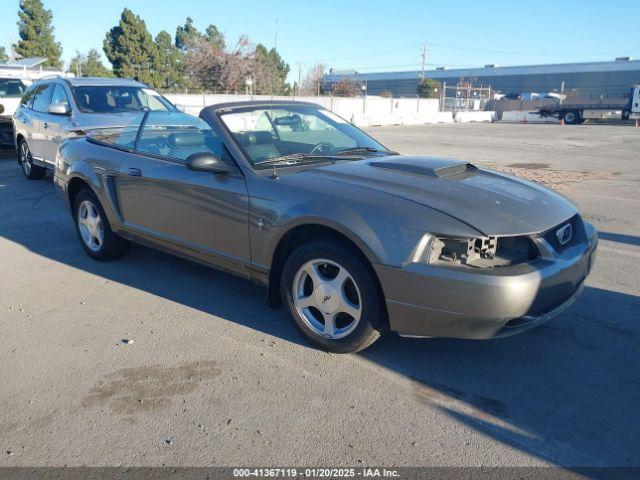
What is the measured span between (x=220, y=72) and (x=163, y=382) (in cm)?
4844

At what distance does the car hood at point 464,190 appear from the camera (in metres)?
3.12

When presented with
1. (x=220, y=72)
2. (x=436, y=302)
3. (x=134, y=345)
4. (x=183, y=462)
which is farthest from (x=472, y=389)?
(x=220, y=72)

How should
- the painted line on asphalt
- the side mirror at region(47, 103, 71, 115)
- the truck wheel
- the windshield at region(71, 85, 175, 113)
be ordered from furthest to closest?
1. the truck wheel
2. the windshield at region(71, 85, 175, 113)
3. the side mirror at region(47, 103, 71, 115)
4. the painted line on asphalt

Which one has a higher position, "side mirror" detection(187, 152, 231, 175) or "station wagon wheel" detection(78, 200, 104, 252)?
"side mirror" detection(187, 152, 231, 175)

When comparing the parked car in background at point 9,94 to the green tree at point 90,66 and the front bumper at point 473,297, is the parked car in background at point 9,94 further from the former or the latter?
the green tree at point 90,66

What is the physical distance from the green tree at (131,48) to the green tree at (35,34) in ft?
16.1

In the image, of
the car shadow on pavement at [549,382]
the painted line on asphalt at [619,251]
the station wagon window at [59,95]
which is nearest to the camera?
the car shadow on pavement at [549,382]

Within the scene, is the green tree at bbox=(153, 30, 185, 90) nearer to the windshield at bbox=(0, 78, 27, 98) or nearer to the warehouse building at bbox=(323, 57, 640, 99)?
the warehouse building at bbox=(323, 57, 640, 99)

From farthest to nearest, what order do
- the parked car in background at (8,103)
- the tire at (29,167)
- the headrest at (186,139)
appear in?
the parked car in background at (8,103) → the tire at (29,167) → the headrest at (186,139)

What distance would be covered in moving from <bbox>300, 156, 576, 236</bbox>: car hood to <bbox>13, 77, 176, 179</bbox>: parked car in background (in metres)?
5.97

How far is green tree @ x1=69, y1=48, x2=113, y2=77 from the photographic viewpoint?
47.7 metres

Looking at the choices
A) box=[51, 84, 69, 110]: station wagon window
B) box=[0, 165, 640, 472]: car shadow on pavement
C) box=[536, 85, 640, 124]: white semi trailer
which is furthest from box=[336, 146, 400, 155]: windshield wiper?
box=[536, 85, 640, 124]: white semi trailer

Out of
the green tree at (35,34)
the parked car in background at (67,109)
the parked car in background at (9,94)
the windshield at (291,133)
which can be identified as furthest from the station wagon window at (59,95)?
the green tree at (35,34)

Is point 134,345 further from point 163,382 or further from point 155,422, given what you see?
point 155,422
